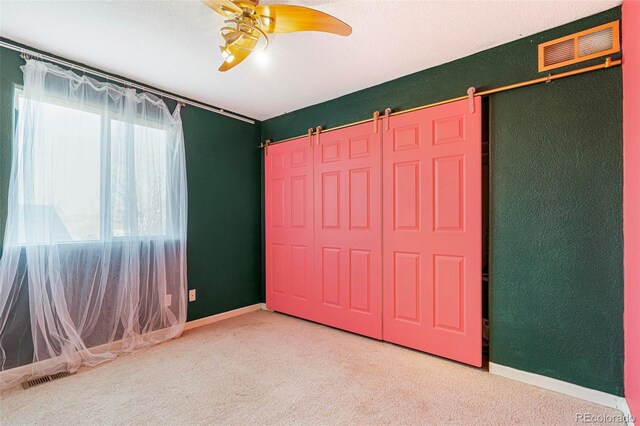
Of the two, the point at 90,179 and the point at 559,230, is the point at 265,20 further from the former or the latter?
the point at 559,230

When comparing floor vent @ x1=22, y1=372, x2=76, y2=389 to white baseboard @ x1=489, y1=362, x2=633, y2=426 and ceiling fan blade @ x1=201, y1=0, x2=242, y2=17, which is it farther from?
white baseboard @ x1=489, y1=362, x2=633, y2=426

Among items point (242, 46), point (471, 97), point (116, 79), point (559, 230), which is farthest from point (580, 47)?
point (116, 79)

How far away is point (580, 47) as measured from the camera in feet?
6.21

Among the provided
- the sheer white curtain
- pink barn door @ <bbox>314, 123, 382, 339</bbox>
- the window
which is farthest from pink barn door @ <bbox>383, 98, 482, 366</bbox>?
the window

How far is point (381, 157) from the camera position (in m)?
2.74

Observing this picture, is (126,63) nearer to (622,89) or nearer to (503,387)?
(622,89)

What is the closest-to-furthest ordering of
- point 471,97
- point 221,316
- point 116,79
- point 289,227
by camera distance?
point 471,97 < point 116,79 < point 221,316 < point 289,227

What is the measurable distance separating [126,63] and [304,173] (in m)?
1.83

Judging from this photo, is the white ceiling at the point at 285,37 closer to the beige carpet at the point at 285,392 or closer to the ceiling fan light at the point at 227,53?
the ceiling fan light at the point at 227,53

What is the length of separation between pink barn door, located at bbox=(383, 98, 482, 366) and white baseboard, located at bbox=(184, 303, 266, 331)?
176cm

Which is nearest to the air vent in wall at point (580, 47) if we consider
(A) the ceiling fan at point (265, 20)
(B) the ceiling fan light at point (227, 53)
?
(A) the ceiling fan at point (265, 20)

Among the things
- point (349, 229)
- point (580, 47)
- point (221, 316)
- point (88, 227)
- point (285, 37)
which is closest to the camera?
point (580, 47)

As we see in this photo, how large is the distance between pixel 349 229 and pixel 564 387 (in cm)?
191

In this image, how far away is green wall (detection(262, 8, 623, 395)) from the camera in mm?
1807
